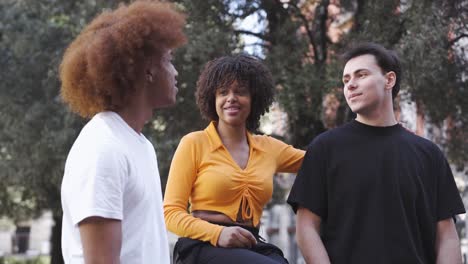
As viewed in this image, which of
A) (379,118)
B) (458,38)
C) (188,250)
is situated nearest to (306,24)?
(458,38)

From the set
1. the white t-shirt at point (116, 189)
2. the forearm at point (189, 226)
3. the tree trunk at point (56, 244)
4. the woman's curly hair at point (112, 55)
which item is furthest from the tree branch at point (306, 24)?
the tree trunk at point (56, 244)

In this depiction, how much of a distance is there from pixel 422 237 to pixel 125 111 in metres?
1.67

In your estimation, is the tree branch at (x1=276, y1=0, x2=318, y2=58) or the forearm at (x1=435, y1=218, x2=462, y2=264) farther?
the tree branch at (x1=276, y1=0, x2=318, y2=58)

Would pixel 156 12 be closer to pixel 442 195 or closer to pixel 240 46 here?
pixel 442 195

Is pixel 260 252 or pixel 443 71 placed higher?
pixel 443 71

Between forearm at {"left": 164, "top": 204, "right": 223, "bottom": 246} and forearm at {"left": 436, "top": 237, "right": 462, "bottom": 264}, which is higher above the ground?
forearm at {"left": 164, "top": 204, "right": 223, "bottom": 246}

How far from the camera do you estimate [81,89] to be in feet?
8.77

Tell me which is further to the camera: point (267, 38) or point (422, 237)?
point (267, 38)

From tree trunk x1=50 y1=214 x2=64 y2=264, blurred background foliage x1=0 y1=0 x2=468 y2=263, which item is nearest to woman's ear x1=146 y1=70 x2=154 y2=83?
blurred background foliage x1=0 y1=0 x2=468 y2=263

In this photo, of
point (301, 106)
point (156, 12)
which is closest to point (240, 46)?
point (301, 106)

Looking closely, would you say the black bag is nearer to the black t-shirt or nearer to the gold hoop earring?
the black t-shirt

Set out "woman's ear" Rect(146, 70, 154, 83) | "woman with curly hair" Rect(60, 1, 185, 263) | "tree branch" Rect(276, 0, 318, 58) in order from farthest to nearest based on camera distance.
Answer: "tree branch" Rect(276, 0, 318, 58), "woman's ear" Rect(146, 70, 154, 83), "woman with curly hair" Rect(60, 1, 185, 263)

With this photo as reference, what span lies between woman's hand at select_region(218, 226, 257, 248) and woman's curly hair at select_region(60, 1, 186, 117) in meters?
0.90

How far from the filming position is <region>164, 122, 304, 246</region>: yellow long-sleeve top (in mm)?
3459
